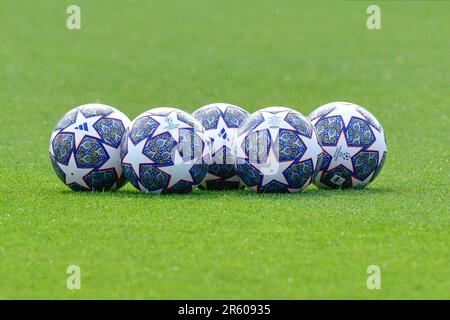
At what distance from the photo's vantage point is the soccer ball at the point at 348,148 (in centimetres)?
1490

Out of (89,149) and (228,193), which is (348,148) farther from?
(89,149)

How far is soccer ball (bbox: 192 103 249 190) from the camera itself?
48.8 feet

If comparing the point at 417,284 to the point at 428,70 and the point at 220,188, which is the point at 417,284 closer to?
the point at 220,188

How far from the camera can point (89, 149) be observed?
14609mm

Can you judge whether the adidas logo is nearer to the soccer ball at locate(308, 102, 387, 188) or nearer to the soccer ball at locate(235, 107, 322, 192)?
the soccer ball at locate(235, 107, 322, 192)

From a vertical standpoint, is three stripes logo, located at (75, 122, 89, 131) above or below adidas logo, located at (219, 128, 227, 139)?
above

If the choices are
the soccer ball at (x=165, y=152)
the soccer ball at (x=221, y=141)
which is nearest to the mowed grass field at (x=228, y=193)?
the soccer ball at (x=165, y=152)

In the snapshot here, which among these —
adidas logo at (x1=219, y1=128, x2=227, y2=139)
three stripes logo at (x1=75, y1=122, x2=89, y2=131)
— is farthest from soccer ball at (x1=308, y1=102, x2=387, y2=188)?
three stripes logo at (x1=75, y1=122, x2=89, y2=131)

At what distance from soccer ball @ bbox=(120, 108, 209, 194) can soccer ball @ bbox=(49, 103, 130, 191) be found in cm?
33

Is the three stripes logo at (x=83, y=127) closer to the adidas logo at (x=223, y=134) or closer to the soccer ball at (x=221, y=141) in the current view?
the soccer ball at (x=221, y=141)

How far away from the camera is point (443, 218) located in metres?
12.9

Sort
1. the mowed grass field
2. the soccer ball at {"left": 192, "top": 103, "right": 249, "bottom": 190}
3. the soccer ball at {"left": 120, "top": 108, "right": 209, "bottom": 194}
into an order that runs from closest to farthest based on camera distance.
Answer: the mowed grass field, the soccer ball at {"left": 120, "top": 108, "right": 209, "bottom": 194}, the soccer ball at {"left": 192, "top": 103, "right": 249, "bottom": 190}

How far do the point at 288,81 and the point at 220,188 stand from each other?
16612mm

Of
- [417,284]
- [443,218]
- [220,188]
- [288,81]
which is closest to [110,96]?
[288,81]
